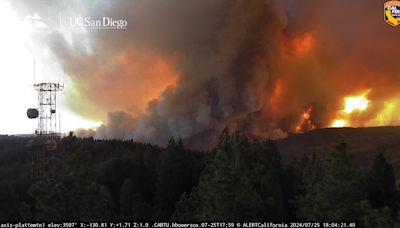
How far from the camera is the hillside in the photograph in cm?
12181

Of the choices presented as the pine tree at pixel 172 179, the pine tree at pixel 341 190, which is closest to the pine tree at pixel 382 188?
the pine tree at pixel 341 190

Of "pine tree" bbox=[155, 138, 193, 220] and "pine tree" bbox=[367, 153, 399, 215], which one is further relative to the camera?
"pine tree" bbox=[155, 138, 193, 220]

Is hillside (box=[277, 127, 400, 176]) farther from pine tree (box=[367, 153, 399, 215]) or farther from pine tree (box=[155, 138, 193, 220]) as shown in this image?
pine tree (box=[367, 153, 399, 215])

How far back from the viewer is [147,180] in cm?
5894

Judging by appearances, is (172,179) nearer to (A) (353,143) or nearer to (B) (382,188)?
(B) (382,188)

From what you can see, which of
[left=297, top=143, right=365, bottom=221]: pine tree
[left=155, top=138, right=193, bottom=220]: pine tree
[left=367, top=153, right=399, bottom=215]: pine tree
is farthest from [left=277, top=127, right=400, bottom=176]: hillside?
[left=297, top=143, right=365, bottom=221]: pine tree

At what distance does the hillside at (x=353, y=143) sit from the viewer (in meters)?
122

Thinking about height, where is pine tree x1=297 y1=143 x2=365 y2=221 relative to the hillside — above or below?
below

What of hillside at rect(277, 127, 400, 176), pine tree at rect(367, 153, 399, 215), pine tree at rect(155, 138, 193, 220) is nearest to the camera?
pine tree at rect(367, 153, 399, 215)

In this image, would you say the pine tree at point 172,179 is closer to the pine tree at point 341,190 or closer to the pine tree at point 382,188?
the pine tree at point 382,188

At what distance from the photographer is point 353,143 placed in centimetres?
13312

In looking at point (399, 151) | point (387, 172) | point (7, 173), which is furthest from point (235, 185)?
point (399, 151)

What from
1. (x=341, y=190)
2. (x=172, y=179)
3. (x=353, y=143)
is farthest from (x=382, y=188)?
(x=353, y=143)

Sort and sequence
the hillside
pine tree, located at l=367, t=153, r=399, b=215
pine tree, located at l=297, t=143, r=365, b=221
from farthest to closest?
the hillside → pine tree, located at l=367, t=153, r=399, b=215 → pine tree, located at l=297, t=143, r=365, b=221
